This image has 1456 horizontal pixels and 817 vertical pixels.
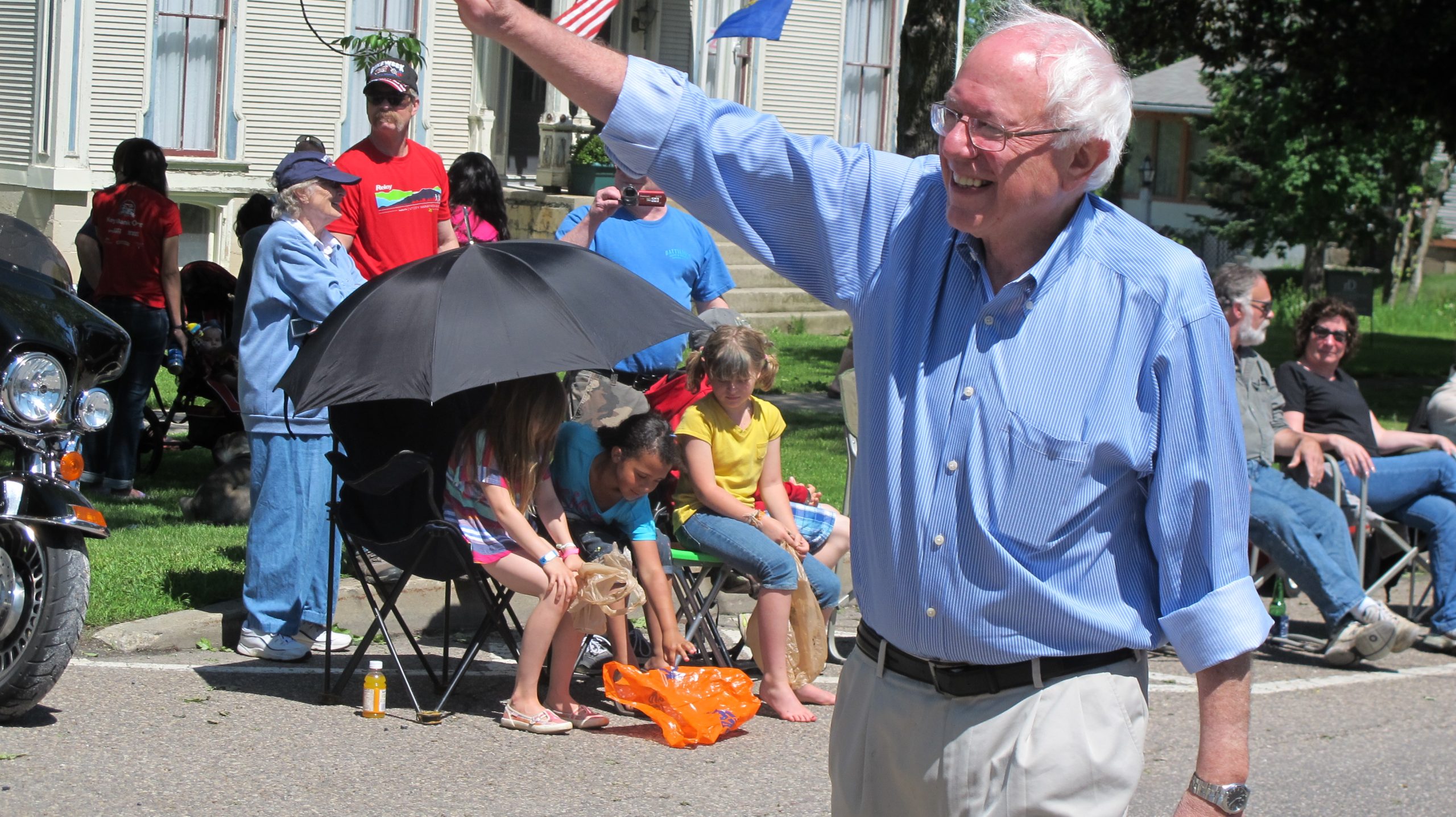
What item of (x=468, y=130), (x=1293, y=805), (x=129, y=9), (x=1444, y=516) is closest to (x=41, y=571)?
(x=1293, y=805)

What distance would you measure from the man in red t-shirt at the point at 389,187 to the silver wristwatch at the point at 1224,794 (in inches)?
214

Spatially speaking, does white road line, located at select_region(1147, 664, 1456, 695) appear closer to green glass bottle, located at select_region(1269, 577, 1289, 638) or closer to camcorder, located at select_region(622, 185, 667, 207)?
green glass bottle, located at select_region(1269, 577, 1289, 638)

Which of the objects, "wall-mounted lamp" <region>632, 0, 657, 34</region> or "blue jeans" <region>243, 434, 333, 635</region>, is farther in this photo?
"wall-mounted lamp" <region>632, 0, 657, 34</region>

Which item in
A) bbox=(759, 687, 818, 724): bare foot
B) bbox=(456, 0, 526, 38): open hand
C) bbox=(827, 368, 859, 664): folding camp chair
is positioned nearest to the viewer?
bbox=(456, 0, 526, 38): open hand

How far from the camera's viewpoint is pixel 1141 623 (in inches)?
103

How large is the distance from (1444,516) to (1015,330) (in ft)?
20.9

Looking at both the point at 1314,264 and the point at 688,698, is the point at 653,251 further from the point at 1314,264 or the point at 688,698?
the point at 1314,264

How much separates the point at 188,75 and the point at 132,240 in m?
8.07

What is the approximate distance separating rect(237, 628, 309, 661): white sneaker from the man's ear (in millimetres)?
4602

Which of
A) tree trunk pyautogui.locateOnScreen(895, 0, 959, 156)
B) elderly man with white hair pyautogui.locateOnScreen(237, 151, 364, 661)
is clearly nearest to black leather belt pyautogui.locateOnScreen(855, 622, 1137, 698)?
elderly man with white hair pyautogui.locateOnScreen(237, 151, 364, 661)

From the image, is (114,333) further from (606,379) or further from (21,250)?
(606,379)

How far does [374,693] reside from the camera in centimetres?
569

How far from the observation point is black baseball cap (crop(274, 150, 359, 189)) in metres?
6.30

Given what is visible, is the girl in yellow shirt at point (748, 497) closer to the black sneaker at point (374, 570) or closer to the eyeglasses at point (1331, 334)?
the black sneaker at point (374, 570)
